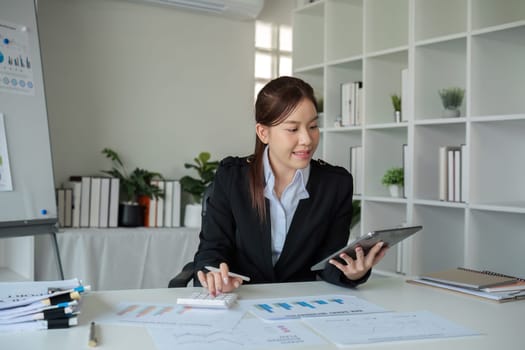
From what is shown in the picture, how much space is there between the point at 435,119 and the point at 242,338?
1952mm

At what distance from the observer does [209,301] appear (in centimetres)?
139

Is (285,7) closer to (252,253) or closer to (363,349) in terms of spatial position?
(252,253)

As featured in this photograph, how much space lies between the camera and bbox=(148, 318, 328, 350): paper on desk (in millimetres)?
1084

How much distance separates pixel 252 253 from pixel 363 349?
2.81 ft

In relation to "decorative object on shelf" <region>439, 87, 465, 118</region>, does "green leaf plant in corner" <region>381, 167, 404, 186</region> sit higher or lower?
lower

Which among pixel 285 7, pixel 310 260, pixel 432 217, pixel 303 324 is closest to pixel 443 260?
pixel 432 217

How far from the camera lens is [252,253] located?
193 cm

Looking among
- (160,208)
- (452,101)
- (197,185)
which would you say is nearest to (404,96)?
(452,101)

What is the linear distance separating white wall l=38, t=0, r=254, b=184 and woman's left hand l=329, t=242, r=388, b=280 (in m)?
2.25

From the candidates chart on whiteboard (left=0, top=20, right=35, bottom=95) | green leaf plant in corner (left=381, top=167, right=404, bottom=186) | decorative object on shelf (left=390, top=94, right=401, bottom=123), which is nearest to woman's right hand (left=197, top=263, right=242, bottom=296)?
chart on whiteboard (left=0, top=20, right=35, bottom=95)

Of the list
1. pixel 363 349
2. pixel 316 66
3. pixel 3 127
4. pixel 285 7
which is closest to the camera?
pixel 363 349

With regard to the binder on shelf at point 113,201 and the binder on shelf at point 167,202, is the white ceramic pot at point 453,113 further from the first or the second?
the binder on shelf at point 113,201

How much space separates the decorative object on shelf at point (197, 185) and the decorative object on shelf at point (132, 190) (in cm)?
18

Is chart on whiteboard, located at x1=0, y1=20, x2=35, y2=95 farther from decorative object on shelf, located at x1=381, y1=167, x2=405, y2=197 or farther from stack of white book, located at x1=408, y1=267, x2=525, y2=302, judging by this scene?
stack of white book, located at x1=408, y1=267, x2=525, y2=302
